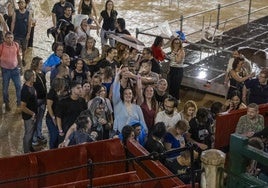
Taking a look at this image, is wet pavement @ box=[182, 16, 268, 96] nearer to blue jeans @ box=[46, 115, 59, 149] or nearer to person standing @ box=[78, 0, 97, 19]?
person standing @ box=[78, 0, 97, 19]

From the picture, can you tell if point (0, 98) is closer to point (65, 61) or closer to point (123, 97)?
Answer: point (65, 61)

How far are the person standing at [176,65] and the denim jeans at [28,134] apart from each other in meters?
3.34

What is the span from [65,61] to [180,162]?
345 centimetres

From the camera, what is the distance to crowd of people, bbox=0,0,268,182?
→ 7.82 metres

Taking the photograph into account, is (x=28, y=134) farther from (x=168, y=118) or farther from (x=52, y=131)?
(x=168, y=118)

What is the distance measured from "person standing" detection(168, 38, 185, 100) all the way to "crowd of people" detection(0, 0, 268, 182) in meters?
0.02

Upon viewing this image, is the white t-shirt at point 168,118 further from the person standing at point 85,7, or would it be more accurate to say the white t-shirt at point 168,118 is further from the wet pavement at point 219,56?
the person standing at point 85,7

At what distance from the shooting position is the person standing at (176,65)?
10.8 m

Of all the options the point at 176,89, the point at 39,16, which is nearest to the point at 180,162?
the point at 176,89

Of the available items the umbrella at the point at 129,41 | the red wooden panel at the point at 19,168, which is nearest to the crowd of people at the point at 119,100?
the umbrella at the point at 129,41

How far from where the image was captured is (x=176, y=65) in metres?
10.9

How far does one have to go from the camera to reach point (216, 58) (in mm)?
13891

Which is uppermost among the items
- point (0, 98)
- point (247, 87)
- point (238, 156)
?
point (238, 156)

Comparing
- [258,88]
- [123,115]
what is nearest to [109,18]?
[258,88]
